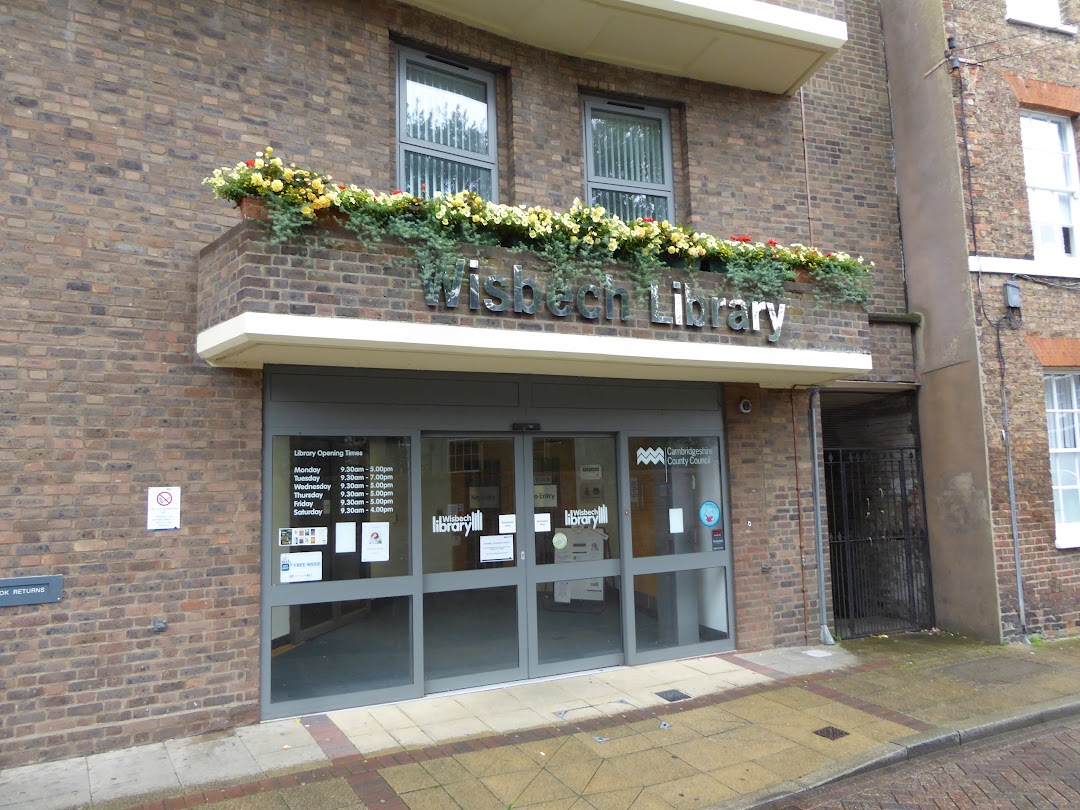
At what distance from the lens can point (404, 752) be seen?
5.41 metres

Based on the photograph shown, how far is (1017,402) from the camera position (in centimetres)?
884

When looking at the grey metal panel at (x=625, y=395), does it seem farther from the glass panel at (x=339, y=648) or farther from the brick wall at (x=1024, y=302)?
the brick wall at (x=1024, y=302)

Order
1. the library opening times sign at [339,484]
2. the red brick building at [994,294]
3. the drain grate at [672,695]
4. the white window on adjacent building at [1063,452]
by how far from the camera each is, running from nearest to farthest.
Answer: the library opening times sign at [339,484], the drain grate at [672,695], the red brick building at [994,294], the white window on adjacent building at [1063,452]

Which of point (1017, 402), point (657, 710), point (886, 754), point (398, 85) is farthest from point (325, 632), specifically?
point (1017, 402)

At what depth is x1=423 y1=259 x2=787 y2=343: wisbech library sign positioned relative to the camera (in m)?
5.96

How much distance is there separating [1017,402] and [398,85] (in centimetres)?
781

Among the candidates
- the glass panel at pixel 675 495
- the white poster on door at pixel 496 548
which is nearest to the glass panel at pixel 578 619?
the white poster on door at pixel 496 548

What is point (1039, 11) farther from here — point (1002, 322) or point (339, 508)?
point (339, 508)

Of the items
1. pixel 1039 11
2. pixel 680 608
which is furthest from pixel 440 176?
pixel 1039 11

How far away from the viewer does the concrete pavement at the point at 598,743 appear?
4.76 m

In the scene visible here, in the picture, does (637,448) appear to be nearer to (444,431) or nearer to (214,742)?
(444,431)

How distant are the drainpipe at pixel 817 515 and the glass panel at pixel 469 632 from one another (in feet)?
12.0

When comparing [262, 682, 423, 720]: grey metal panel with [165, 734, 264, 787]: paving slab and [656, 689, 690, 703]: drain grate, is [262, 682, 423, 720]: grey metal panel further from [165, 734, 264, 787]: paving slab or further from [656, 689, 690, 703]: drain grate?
[656, 689, 690, 703]: drain grate

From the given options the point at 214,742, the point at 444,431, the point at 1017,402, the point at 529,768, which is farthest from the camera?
the point at 1017,402
